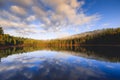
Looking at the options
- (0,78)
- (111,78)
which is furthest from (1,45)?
(111,78)

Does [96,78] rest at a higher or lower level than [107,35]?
lower

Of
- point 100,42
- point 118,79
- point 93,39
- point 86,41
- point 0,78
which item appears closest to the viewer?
point 118,79

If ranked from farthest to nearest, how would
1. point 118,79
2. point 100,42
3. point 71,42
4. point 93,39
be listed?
point 71,42 < point 93,39 < point 100,42 < point 118,79

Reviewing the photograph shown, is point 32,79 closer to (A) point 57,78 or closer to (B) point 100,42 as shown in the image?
(A) point 57,78

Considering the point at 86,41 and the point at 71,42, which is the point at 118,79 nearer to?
the point at 86,41

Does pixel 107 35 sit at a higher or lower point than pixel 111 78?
higher

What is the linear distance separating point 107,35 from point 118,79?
135136 mm

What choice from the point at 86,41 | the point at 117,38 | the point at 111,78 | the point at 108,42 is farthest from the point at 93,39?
the point at 111,78

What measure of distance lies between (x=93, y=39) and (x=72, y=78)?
150 meters

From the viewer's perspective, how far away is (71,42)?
642 feet

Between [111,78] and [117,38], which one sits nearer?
[111,78]

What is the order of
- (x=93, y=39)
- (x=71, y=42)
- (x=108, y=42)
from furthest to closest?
(x=71, y=42)
(x=93, y=39)
(x=108, y=42)

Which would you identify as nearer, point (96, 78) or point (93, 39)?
point (96, 78)

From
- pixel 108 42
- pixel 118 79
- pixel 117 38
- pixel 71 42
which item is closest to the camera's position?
pixel 118 79
